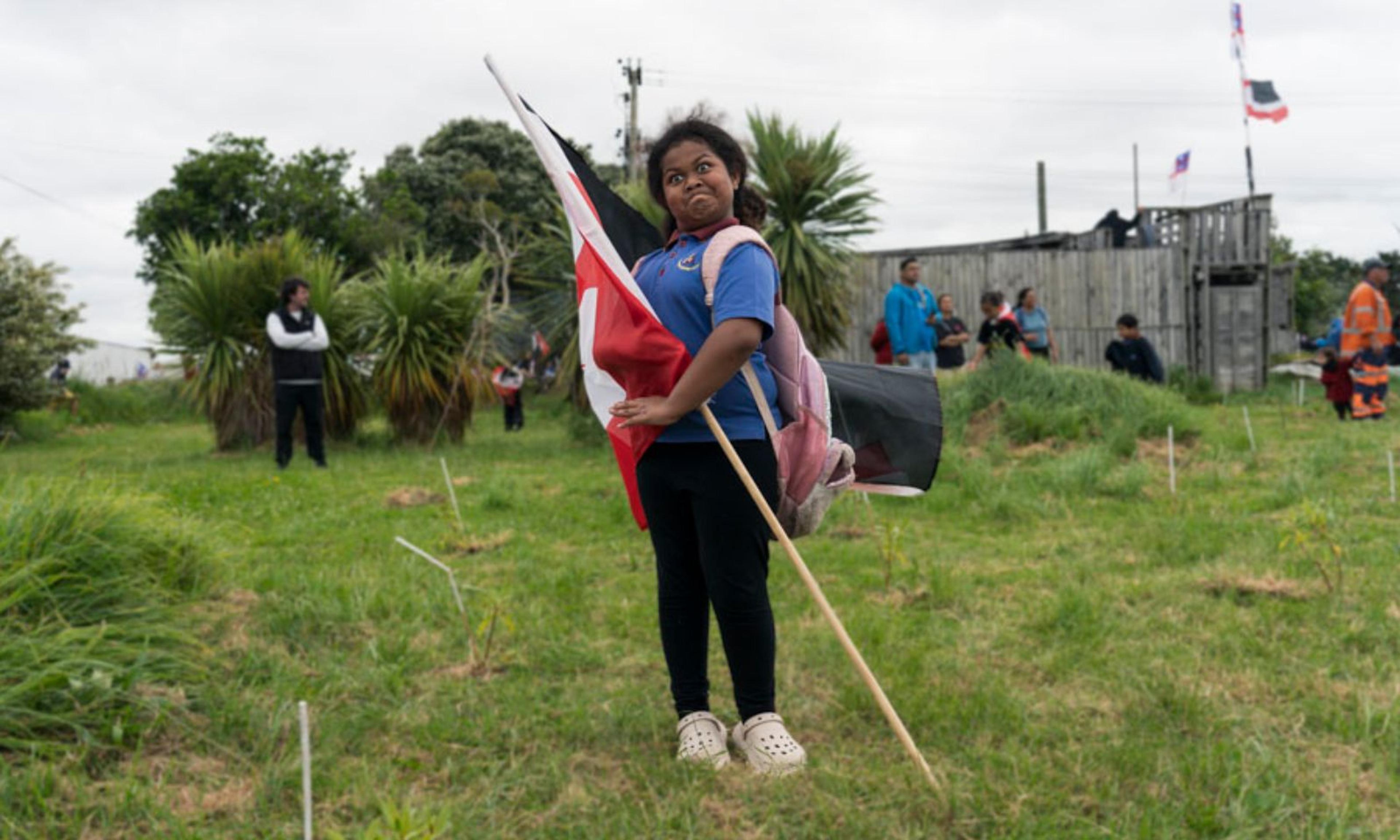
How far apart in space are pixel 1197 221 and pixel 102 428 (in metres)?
16.0

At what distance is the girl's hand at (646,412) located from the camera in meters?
2.63

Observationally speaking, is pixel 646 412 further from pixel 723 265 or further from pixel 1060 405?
pixel 1060 405

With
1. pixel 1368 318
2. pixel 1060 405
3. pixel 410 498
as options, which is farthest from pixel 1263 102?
pixel 410 498

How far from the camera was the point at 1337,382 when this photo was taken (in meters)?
11.5

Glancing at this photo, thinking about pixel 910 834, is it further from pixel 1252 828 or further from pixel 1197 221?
pixel 1197 221

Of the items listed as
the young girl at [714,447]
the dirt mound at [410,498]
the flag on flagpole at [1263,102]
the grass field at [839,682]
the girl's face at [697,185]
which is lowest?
the grass field at [839,682]

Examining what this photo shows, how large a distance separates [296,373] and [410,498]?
293 centimetres

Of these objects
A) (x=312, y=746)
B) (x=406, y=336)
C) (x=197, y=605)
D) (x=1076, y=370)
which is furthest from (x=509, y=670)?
(x=406, y=336)

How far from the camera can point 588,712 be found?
332 centimetres

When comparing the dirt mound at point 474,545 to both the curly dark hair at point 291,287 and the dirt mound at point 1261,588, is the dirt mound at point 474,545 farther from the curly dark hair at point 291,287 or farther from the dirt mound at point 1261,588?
the curly dark hair at point 291,287

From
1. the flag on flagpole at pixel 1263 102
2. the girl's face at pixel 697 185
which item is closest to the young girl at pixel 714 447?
the girl's face at pixel 697 185

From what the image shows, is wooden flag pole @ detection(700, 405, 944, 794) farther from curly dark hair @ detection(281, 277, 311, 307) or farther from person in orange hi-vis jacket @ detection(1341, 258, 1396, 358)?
person in orange hi-vis jacket @ detection(1341, 258, 1396, 358)

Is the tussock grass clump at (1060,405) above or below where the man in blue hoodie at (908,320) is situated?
below

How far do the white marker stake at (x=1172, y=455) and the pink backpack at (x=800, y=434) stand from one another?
3.88m
